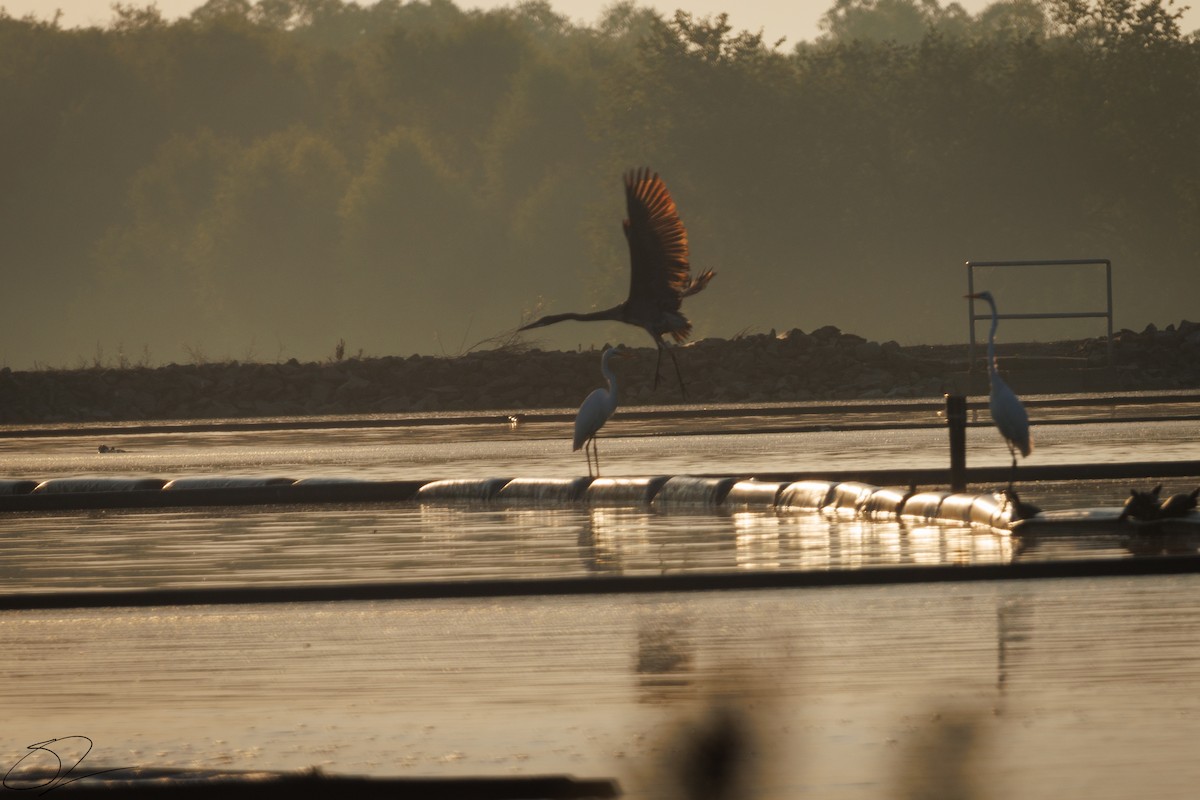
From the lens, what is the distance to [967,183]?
266 feet

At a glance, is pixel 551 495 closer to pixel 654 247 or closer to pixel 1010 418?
pixel 1010 418

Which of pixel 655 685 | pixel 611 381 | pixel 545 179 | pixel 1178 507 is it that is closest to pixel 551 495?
pixel 611 381

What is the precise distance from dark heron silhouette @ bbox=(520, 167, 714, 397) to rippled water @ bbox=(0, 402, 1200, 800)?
8.90 meters

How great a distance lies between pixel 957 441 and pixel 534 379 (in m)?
25.3

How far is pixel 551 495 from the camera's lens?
16500 millimetres

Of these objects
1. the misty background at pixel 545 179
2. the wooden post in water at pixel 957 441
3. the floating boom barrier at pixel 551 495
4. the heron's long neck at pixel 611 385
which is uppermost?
the misty background at pixel 545 179

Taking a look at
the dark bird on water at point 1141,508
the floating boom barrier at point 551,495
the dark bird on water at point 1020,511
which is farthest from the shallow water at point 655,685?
the floating boom barrier at point 551,495

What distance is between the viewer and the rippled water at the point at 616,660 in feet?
21.0

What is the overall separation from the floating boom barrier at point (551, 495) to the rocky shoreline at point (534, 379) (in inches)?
793

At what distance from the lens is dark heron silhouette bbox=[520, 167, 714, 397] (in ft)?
77.7

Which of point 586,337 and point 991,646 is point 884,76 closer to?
point 586,337

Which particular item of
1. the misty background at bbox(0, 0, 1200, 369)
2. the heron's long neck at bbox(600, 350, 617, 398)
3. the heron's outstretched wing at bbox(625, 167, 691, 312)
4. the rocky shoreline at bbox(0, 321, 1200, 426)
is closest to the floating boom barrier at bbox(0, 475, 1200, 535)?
the heron's long neck at bbox(600, 350, 617, 398)

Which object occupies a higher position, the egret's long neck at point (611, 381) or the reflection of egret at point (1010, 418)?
the egret's long neck at point (611, 381)

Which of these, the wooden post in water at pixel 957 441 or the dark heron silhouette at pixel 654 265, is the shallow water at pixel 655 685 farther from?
the dark heron silhouette at pixel 654 265
